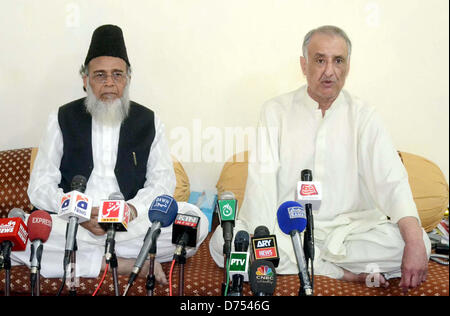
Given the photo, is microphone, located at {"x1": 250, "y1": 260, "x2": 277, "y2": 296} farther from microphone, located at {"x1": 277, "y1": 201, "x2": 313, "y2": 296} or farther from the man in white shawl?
the man in white shawl

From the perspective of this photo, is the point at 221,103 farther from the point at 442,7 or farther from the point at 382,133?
the point at 442,7

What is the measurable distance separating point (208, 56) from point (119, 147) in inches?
41.4

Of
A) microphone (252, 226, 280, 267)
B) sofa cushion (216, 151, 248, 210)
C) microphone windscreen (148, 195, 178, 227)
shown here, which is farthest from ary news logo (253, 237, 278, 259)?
sofa cushion (216, 151, 248, 210)

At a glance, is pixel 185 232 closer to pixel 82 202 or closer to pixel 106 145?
pixel 82 202

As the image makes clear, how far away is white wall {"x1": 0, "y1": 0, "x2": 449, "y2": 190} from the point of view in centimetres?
372

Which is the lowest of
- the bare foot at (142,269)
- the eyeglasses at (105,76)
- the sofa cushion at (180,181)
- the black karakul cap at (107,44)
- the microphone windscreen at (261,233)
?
the bare foot at (142,269)

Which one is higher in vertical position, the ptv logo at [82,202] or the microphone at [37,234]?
the ptv logo at [82,202]

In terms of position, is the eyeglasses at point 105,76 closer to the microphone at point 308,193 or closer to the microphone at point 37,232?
the microphone at point 37,232

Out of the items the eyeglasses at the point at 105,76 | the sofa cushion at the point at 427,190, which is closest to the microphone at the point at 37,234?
the eyeglasses at the point at 105,76

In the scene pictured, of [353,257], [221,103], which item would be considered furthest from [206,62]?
[353,257]

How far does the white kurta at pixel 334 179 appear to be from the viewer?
2902mm

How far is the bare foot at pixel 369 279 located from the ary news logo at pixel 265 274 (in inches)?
42.2

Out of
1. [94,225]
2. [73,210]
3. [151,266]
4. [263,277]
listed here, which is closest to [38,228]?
[73,210]

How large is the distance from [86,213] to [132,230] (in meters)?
0.83
